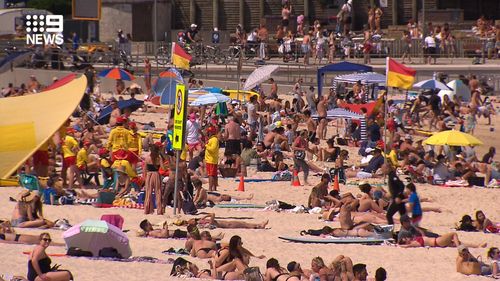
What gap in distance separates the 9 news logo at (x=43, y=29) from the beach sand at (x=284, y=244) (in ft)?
65.3

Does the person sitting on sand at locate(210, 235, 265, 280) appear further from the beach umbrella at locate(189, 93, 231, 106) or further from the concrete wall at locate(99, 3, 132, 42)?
the concrete wall at locate(99, 3, 132, 42)

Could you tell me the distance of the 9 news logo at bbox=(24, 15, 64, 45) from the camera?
42.9 meters

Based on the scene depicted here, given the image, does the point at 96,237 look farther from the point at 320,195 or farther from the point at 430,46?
the point at 430,46

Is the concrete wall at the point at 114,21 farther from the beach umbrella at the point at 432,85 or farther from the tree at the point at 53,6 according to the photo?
the beach umbrella at the point at 432,85

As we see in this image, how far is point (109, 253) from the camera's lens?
55.9 feet

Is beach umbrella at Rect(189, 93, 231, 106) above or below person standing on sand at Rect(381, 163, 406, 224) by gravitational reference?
above

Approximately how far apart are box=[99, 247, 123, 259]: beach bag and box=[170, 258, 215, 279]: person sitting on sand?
1.13 meters

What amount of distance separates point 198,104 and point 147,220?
10227mm

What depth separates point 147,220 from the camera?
1955 cm

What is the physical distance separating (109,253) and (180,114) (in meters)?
2.70

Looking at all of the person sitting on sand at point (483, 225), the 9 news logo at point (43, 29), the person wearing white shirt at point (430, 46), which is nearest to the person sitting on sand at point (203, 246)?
the person sitting on sand at point (483, 225)

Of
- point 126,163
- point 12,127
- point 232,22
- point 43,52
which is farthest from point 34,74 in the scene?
point 12,127

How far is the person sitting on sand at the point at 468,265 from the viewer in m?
16.9

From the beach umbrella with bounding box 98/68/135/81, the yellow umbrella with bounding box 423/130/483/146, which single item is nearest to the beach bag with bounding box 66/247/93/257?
the yellow umbrella with bounding box 423/130/483/146
